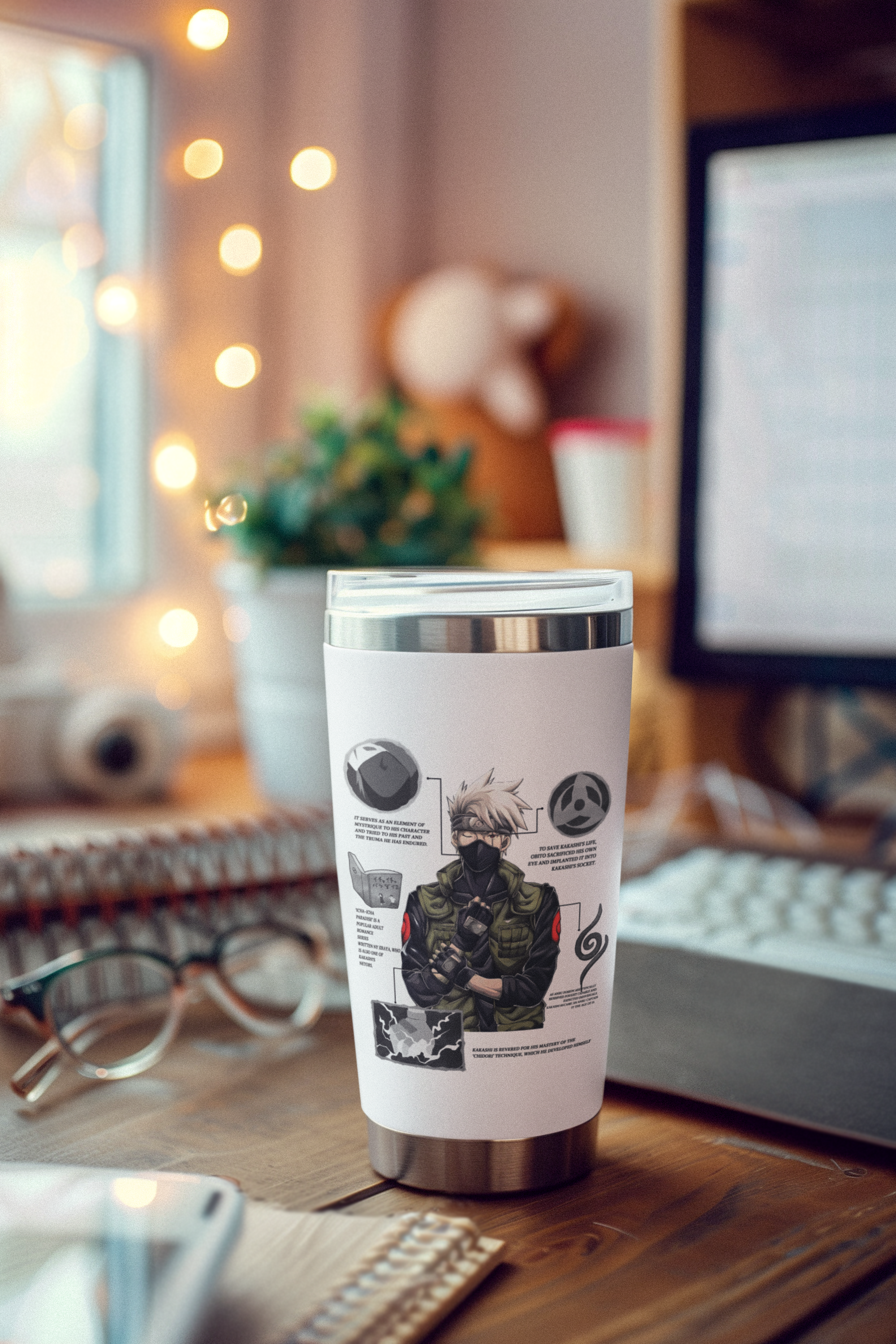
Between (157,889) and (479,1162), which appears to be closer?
(479,1162)

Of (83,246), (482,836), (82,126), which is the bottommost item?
(482,836)

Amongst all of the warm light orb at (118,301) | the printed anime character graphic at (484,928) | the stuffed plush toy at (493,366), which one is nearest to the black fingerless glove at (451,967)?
the printed anime character graphic at (484,928)

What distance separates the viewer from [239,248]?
1.20 meters

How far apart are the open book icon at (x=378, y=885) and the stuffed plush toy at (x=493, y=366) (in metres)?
0.88

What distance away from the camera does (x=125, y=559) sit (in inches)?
48.2

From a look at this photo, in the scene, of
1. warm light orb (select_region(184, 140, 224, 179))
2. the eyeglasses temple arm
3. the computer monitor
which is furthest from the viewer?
warm light orb (select_region(184, 140, 224, 179))

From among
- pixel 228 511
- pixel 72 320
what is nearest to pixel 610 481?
pixel 228 511

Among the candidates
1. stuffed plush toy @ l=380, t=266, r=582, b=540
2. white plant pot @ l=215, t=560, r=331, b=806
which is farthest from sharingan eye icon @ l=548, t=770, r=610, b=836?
stuffed plush toy @ l=380, t=266, r=582, b=540

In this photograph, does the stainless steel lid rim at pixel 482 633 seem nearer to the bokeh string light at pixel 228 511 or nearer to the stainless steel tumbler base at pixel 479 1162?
the stainless steel tumbler base at pixel 479 1162

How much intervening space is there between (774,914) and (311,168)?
101 cm

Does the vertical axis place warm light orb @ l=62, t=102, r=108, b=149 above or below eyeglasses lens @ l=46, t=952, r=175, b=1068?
above

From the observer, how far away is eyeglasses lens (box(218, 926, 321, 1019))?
1.48 ft

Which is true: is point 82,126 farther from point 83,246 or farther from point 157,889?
point 157,889

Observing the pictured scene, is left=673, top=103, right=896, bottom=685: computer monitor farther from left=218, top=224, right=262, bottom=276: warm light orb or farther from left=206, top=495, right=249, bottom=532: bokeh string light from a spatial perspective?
left=218, top=224, right=262, bottom=276: warm light orb
